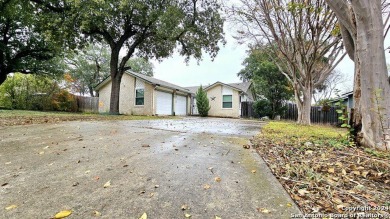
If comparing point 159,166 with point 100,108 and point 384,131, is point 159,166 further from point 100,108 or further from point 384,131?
point 100,108

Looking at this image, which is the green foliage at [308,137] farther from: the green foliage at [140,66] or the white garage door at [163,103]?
the green foliage at [140,66]

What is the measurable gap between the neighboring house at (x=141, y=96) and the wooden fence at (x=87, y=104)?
2.91 feet

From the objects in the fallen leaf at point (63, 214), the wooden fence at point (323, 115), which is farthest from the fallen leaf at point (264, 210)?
the wooden fence at point (323, 115)

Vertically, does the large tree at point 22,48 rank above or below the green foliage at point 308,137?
above

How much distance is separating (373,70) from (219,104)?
18014 mm

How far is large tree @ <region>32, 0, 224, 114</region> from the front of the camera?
10.1m

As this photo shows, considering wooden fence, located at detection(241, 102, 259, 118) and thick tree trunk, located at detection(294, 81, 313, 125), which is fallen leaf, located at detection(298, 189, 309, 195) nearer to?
thick tree trunk, located at detection(294, 81, 313, 125)

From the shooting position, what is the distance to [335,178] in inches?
85.5

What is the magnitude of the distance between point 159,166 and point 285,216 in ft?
5.43

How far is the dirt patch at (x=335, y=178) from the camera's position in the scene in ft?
5.46

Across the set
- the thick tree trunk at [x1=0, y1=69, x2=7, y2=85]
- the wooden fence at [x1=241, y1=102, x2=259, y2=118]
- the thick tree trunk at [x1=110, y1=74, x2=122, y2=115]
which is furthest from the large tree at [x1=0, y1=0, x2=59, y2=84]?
the wooden fence at [x1=241, y1=102, x2=259, y2=118]

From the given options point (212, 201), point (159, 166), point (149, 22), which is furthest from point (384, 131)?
point (149, 22)

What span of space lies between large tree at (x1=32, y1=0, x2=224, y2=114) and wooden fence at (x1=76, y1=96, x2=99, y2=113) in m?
7.16

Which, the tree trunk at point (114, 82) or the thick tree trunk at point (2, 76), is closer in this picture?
the tree trunk at point (114, 82)
